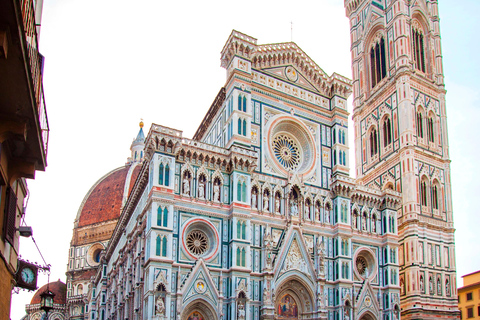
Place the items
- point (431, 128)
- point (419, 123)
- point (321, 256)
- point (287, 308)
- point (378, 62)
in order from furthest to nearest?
point (378, 62) → point (431, 128) → point (419, 123) → point (321, 256) → point (287, 308)

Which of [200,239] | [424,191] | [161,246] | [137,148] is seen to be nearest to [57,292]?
[137,148]

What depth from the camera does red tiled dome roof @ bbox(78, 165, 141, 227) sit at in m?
74.1

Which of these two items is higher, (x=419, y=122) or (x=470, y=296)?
(x=419, y=122)

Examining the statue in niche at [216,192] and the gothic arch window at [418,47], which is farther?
the gothic arch window at [418,47]

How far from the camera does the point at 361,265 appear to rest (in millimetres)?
35656

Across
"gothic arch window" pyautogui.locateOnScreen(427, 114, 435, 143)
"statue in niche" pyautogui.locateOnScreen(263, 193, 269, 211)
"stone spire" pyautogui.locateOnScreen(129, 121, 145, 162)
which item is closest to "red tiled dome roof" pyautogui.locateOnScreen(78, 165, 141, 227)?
"stone spire" pyautogui.locateOnScreen(129, 121, 145, 162)

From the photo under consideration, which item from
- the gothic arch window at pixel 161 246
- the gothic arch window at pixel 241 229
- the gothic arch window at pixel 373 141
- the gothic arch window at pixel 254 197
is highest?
the gothic arch window at pixel 373 141

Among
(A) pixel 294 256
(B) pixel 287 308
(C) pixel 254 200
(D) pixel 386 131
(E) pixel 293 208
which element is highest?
(D) pixel 386 131

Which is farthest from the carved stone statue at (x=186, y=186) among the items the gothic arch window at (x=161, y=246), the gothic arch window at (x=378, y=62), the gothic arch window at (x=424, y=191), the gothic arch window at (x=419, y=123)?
the gothic arch window at (x=378, y=62)

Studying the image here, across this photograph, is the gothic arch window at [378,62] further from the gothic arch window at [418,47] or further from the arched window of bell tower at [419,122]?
the arched window of bell tower at [419,122]

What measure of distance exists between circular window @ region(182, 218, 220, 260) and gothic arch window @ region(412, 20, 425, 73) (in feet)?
88.3

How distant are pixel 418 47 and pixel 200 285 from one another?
3164cm

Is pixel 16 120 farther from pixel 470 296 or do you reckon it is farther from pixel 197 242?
pixel 470 296

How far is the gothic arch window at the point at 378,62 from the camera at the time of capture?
4844 centimetres
